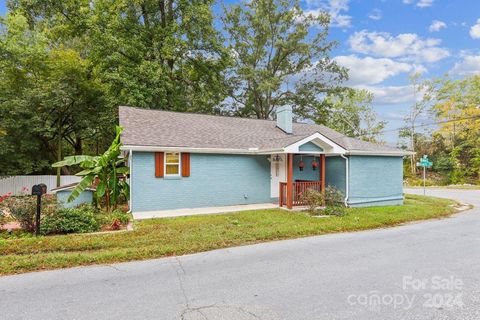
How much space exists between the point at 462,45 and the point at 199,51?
2239cm

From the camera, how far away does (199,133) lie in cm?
1306

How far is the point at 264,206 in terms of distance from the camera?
1233cm

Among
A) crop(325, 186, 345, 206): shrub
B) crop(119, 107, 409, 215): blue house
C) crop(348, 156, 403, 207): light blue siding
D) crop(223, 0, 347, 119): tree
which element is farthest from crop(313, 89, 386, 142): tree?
crop(325, 186, 345, 206): shrub

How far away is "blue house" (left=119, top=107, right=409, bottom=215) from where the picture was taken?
1093cm

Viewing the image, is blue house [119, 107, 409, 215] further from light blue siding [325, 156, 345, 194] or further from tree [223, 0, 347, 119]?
tree [223, 0, 347, 119]

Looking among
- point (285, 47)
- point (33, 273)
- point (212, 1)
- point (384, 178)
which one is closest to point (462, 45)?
point (285, 47)

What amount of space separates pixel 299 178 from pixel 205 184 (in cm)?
512

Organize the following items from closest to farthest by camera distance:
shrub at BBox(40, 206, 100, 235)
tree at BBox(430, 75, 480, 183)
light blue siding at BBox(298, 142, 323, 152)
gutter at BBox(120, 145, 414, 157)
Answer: shrub at BBox(40, 206, 100, 235) → gutter at BBox(120, 145, 414, 157) → light blue siding at BBox(298, 142, 323, 152) → tree at BBox(430, 75, 480, 183)

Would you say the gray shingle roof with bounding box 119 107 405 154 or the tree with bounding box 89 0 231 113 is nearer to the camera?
the gray shingle roof with bounding box 119 107 405 154

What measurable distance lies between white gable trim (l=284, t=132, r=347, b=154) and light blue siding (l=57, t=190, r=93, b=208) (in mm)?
7963

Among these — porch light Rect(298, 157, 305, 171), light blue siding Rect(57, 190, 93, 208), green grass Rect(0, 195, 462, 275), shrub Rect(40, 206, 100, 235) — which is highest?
porch light Rect(298, 157, 305, 171)

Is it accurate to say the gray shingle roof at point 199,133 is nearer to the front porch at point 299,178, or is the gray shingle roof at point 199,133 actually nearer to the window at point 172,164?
the window at point 172,164

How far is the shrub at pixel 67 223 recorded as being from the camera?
24.5ft

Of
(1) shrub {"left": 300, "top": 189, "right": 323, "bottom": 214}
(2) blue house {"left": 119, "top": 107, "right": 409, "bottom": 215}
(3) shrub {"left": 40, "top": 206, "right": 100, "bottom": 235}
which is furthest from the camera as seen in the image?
(1) shrub {"left": 300, "top": 189, "right": 323, "bottom": 214}
